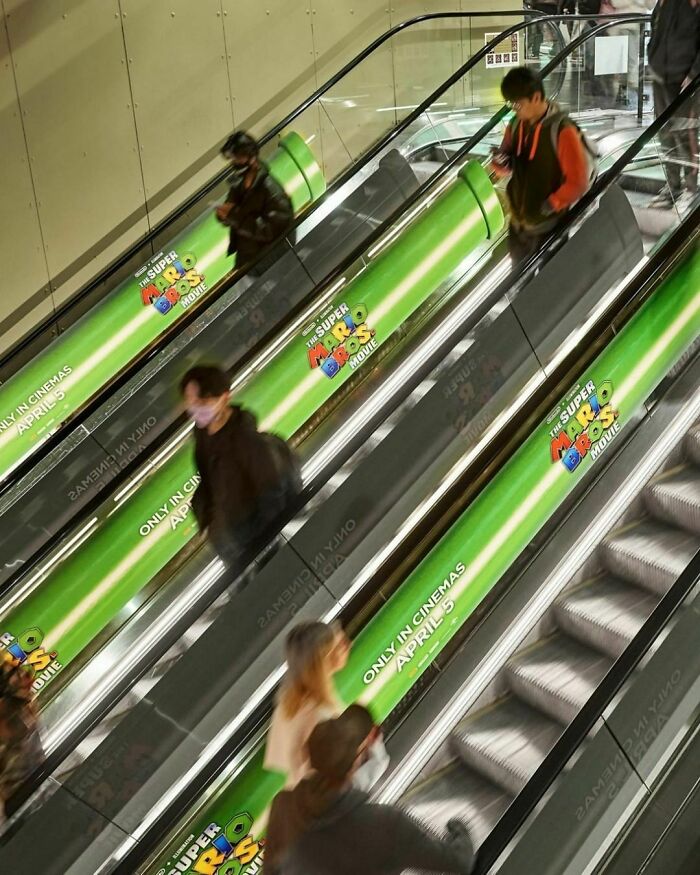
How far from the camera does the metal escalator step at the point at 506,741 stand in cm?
355

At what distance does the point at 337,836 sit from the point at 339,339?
3.23 m

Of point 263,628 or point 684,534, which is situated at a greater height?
point 684,534

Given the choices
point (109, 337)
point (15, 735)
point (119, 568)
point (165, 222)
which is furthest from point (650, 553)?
point (165, 222)

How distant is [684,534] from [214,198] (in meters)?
4.58

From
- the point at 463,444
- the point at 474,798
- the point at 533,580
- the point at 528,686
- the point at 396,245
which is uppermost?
the point at 396,245

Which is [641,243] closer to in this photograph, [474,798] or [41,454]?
[474,798]

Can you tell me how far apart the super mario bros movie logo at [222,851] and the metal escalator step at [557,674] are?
1108 mm

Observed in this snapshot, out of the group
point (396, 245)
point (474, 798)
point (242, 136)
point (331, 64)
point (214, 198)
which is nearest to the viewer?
point (474, 798)

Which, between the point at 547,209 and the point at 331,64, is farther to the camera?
the point at 331,64

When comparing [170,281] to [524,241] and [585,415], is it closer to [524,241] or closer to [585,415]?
[524,241]

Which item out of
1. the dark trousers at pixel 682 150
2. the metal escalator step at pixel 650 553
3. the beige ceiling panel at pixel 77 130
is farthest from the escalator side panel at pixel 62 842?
the beige ceiling panel at pixel 77 130

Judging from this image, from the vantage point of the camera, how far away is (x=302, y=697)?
2.72 metres

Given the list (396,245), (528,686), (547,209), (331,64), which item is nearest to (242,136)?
(396,245)

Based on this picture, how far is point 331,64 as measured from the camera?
8.87 m
